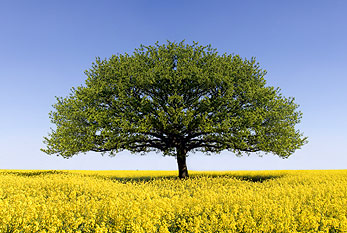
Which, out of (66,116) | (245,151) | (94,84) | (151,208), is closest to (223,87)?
(245,151)

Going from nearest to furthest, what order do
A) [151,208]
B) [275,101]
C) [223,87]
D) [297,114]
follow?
[151,208] → [223,87] → [275,101] → [297,114]

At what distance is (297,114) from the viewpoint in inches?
1125

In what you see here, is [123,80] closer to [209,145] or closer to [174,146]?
[174,146]

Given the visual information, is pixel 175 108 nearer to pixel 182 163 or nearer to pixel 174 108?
pixel 174 108

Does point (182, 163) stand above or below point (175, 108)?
below

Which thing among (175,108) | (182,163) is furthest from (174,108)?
(182,163)

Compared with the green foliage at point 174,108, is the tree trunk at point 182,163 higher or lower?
lower

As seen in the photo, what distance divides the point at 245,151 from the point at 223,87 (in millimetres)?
6631

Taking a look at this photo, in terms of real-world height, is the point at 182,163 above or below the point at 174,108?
below

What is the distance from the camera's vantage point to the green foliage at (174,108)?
Result: 24.0m

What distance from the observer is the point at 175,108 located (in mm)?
24906

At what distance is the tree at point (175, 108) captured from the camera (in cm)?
2400

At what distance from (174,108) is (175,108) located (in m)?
0.09

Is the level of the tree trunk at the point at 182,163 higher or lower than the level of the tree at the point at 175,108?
lower
